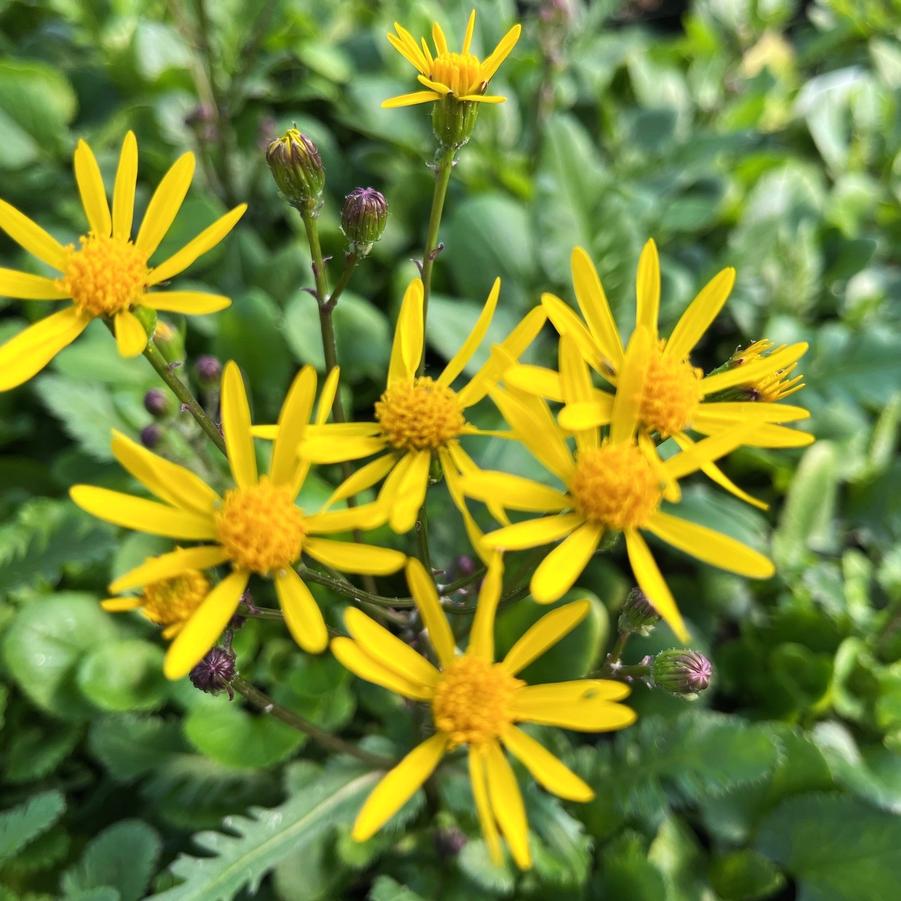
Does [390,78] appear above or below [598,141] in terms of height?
above

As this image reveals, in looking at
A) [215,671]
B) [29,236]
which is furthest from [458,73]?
[215,671]

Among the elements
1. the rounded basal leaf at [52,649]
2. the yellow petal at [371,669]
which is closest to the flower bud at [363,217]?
the yellow petal at [371,669]

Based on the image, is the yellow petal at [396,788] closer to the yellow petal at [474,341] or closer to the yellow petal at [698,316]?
the yellow petal at [474,341]

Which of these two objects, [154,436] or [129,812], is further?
[129,812]

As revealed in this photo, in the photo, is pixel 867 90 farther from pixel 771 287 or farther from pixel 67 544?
pixel 67 544

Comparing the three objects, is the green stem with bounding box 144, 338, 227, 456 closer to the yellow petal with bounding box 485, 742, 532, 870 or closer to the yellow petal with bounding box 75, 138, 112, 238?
the yellow petal with bounding box 75, 138, 112, 238

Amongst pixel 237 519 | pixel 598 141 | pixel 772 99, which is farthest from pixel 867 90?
pixel 237 519
